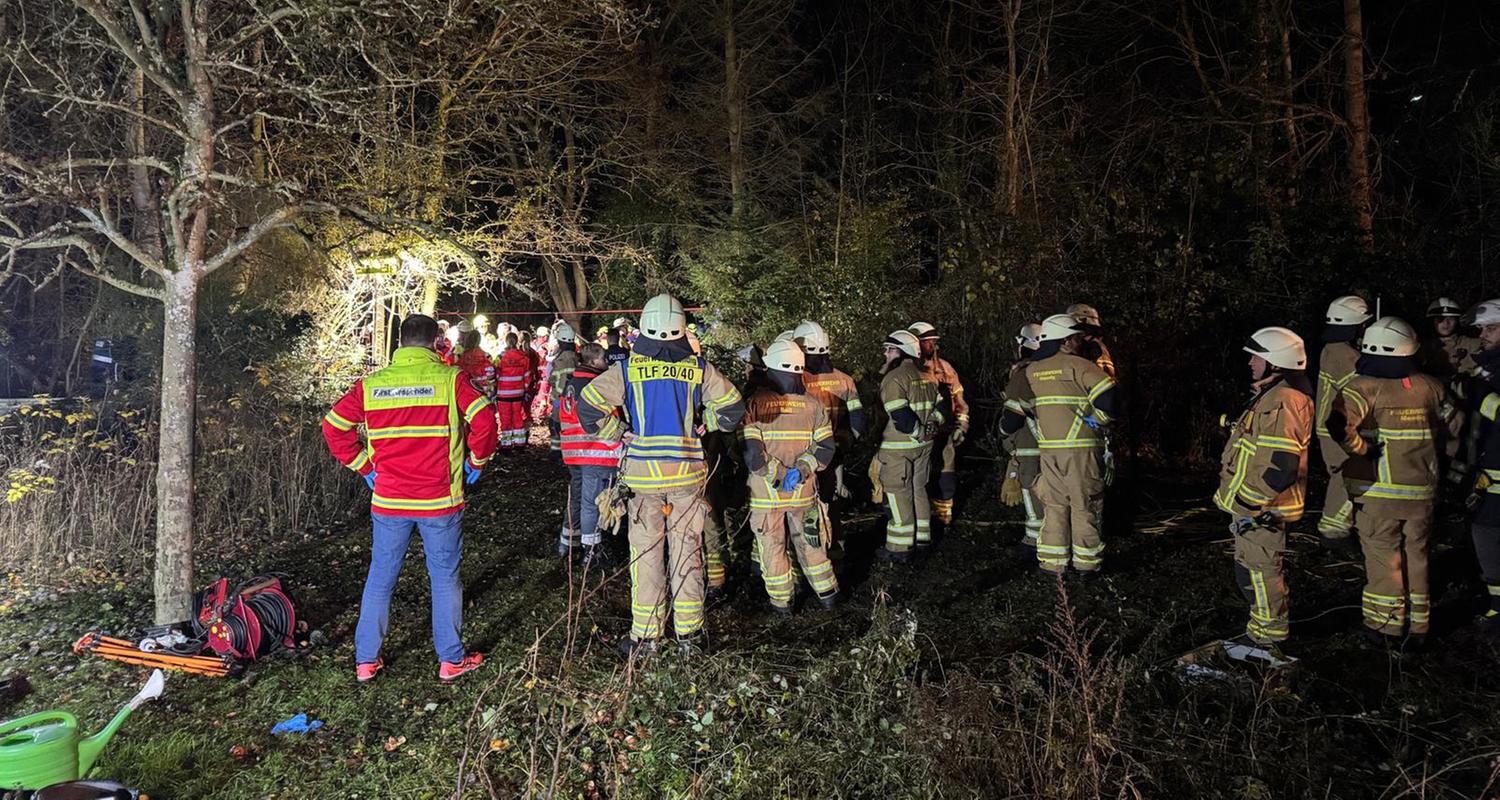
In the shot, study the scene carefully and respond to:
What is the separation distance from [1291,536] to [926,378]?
3658mm

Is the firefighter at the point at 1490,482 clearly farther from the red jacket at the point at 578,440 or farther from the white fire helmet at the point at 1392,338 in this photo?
the red jacket at the point at 578,440

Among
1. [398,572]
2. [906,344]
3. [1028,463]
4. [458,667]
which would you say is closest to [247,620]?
[398,572]

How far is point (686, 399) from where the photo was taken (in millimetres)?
4973

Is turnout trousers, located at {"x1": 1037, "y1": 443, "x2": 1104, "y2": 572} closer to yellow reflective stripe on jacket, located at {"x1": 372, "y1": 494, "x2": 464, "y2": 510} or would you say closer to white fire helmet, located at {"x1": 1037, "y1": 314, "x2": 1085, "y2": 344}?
white fire helmet, located at {"x1": 1037, "y1": 314, "x2": 1085, "y2": 344}

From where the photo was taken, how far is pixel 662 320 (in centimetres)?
491

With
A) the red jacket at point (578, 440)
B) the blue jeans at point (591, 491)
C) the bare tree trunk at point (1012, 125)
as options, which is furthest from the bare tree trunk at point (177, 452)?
the bare tree trunk at point (1012, 125)

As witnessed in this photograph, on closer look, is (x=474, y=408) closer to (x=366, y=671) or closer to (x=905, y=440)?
(x=366, y=671)

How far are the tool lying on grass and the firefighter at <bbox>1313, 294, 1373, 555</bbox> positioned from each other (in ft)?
22.4

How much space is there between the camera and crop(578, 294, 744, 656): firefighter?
492 cm

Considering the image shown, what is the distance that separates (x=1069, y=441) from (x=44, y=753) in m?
5.73

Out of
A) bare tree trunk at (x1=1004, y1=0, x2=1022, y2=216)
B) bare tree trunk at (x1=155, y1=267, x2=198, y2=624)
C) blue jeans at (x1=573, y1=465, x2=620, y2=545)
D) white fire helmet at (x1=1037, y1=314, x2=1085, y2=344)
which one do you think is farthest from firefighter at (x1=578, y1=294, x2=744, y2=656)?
bare tree trunk at (x1=1004, y1=0, x2=1022, y2=216)

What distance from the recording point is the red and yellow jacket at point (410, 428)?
450 centimetres

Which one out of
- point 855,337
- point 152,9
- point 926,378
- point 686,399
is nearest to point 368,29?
point 152,9

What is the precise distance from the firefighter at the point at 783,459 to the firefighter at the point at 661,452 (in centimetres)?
55
